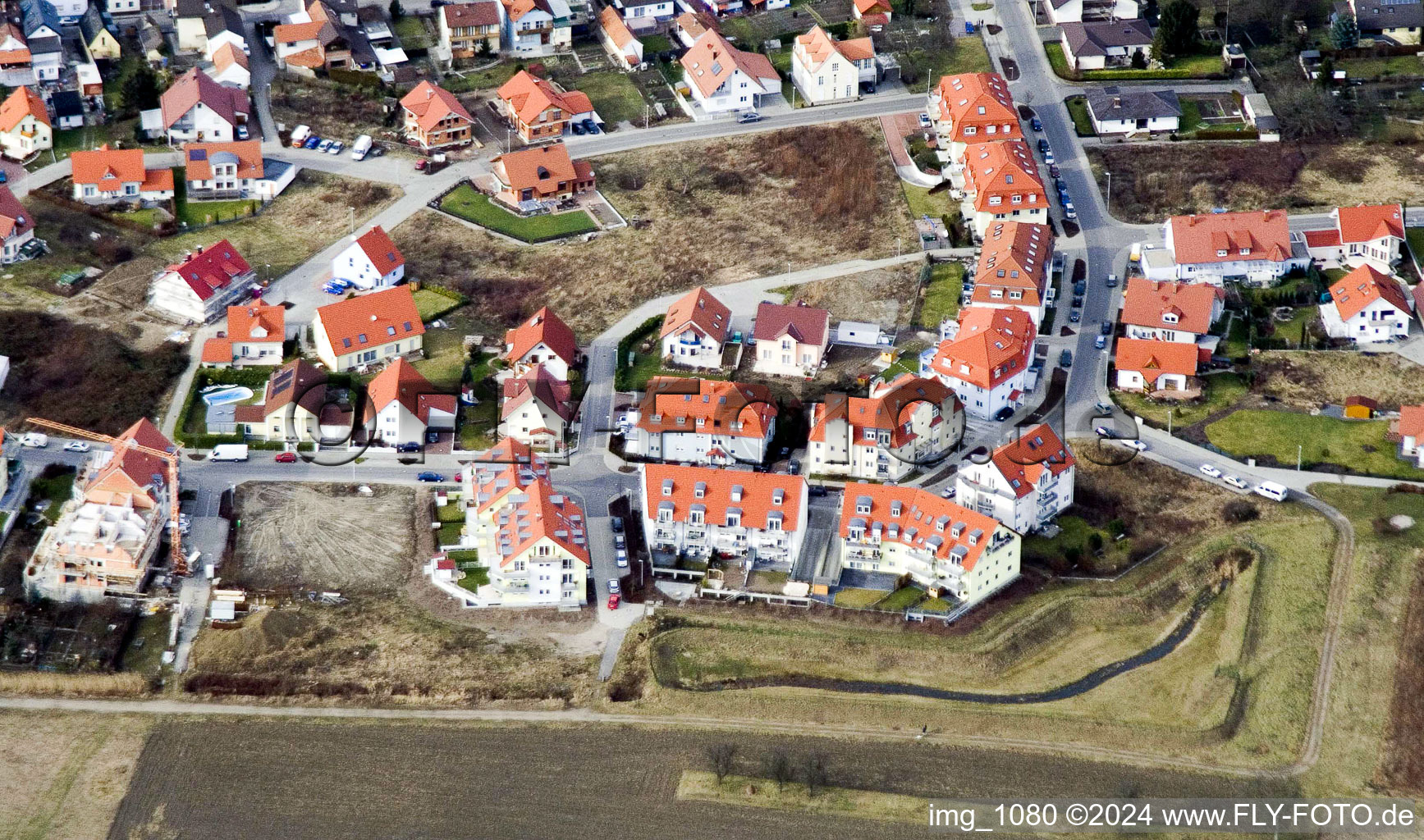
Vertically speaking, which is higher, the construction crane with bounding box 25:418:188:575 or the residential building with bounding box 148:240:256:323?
the residential building with bounding box 148:240:256:323

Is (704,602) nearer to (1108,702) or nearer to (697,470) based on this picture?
(697,470)

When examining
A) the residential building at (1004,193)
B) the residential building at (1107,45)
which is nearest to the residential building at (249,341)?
the residential building at (1004,193)

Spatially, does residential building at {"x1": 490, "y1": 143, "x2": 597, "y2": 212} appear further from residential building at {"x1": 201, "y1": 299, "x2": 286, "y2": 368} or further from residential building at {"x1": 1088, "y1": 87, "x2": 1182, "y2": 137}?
residential building at {"x1": 1088, "y1": 87, "x2": 1182, "y2": 137}

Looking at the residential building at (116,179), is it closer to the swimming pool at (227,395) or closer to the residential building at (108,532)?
the swimming pool at (227,395)

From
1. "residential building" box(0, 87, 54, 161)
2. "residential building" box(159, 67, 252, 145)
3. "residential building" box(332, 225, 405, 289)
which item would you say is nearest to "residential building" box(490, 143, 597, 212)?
"residential building" box(332, 225, 405, 289)

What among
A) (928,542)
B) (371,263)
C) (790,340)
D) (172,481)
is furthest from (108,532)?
(928,542)

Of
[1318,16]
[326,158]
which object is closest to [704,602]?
[326,158]

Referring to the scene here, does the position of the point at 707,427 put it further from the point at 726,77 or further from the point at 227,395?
the point at 726,77
